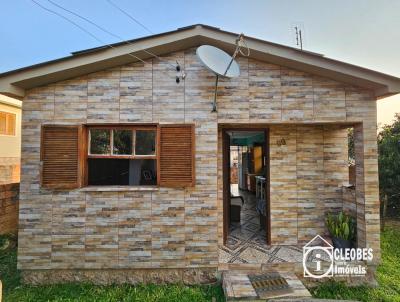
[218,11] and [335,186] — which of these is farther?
[218,11]

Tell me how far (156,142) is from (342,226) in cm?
465

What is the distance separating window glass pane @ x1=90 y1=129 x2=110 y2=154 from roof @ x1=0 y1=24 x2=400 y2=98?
1.31m

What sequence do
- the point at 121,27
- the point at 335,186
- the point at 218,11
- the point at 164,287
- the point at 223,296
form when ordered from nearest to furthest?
the point at 223,296, the point at 164,287, the point at 121,27, the point at 335,186, the point at 218,11

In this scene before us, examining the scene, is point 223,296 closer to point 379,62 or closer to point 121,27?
point 121,27

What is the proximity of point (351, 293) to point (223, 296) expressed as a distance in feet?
8.23

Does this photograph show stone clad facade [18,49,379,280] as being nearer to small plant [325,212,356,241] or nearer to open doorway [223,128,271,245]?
small plant [325,212,356,241]

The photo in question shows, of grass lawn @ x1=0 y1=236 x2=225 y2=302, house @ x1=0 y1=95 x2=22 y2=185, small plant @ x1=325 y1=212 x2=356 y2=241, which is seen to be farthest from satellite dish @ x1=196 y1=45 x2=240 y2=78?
house @ x1=0 y1=95 x2=22 y2=185

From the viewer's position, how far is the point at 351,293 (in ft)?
13.5

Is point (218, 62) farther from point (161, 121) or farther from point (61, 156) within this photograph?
point (61, 156)

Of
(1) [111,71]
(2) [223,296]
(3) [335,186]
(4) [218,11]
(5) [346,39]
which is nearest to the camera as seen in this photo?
(2) [223,296]

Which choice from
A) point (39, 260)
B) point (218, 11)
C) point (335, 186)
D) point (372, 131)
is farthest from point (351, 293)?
point (218, 11)

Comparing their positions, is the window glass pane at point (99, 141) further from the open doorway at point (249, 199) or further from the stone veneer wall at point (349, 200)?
the stone veneer wall at point (349, 200)

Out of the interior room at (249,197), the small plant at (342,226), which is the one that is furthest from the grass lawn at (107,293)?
the small plant at (342,226)

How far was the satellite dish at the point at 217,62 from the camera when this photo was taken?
4.06m
